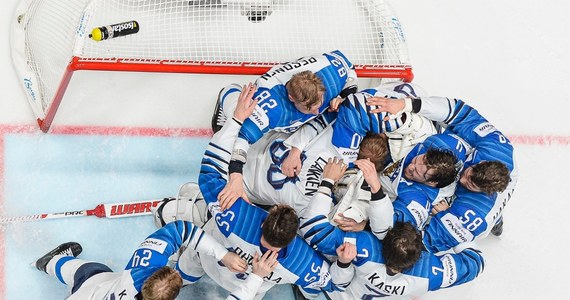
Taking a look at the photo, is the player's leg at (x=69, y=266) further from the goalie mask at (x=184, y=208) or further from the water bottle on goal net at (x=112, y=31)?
the water bottle on goal net at (x=112, y=31)

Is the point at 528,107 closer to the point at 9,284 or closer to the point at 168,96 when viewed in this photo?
the point at 168,96

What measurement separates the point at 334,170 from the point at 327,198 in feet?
0.59

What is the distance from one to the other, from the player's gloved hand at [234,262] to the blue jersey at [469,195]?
112 centimetres

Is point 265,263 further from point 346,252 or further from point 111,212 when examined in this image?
point 111,212

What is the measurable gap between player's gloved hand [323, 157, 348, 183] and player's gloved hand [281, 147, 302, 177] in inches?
8.9

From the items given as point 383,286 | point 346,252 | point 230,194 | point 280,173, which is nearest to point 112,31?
point 230,194

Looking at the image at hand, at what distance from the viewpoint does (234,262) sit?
148 inches

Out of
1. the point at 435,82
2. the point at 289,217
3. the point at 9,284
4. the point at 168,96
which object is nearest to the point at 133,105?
the point at 168,96

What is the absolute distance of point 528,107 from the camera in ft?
17.0

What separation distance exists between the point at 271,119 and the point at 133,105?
1256 millimetres

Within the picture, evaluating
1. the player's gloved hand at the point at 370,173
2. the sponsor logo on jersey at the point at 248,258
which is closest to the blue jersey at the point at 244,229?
the sponsor logo on jersey at the point at 248,258

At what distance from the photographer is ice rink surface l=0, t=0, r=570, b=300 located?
15.0 ft

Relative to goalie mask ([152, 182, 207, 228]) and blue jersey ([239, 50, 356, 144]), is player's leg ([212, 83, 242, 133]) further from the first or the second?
goalie mask ([152, 182, 207, 228])

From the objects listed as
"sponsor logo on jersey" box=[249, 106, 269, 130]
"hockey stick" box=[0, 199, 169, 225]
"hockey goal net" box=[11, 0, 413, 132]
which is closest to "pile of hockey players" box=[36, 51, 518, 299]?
"sponsor logo on jersey" box=[249, 106, 269, 130]
